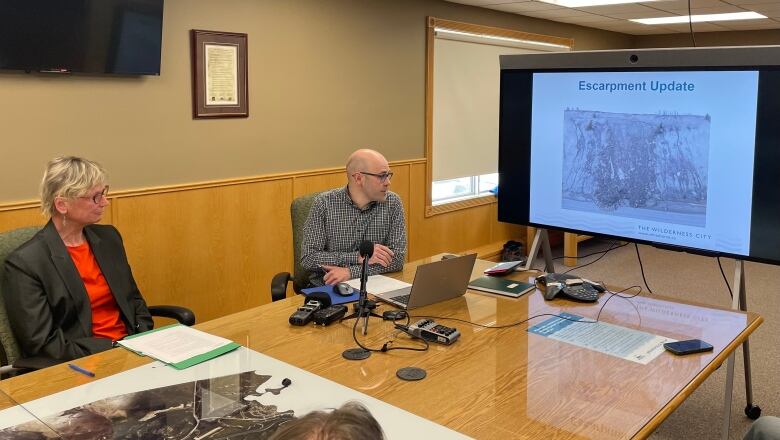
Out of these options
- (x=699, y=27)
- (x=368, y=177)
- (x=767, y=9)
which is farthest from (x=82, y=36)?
(x=699, y=27)

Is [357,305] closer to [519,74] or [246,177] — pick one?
[519,74]

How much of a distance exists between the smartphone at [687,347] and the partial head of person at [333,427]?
1.41 meters

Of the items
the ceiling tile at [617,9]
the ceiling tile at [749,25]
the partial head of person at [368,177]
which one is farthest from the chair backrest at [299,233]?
the ceiling tile at [749,25]

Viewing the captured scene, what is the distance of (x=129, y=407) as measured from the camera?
1527mm

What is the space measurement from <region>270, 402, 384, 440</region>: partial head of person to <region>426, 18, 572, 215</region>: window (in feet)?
15.7

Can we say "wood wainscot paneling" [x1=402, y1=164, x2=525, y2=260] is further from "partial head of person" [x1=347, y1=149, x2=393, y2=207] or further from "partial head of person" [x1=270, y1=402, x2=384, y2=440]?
"partial head of person" [x1=270, y1=402, x2=384, y2=440]

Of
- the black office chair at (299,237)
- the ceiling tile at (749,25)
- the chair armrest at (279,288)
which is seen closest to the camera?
the chair armrest at (279,288)

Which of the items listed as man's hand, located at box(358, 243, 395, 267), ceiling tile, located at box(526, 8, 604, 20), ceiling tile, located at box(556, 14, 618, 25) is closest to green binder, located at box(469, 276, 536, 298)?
man's hand, located at box(358, 243, 395, 267)

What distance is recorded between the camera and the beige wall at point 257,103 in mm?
3197

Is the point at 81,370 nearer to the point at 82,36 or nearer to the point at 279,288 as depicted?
the point at 279,288

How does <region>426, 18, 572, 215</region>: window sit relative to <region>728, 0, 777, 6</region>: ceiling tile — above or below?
below

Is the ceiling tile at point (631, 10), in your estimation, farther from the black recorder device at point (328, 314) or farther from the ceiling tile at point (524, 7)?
the black recorder device at point (328, 314)

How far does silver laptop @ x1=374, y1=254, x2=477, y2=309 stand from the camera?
2.25 m

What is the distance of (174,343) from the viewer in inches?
76.1
